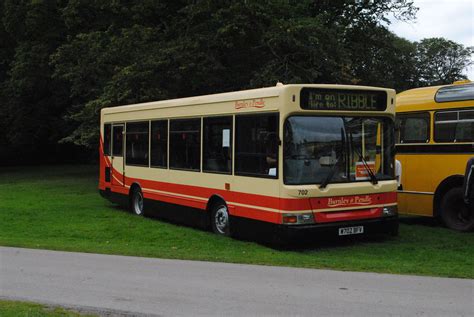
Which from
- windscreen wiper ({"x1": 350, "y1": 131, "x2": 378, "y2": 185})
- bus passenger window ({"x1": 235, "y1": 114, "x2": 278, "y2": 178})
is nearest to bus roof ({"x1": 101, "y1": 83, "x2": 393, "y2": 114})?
bus passenger window ({"x1": 235, "y1": 114, "x2": 278, "y2": 178})

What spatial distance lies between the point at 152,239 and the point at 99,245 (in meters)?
1.25

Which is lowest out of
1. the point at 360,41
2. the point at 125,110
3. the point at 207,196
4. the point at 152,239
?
the point at 152,239

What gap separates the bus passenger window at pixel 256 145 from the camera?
966 cm

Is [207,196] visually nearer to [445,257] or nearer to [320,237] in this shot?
[320,237]

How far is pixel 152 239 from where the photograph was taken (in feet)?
36.8

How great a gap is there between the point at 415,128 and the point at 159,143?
5950 mm

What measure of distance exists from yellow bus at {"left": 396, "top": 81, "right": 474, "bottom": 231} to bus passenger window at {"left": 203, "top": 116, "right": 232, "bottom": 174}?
419 centimetres

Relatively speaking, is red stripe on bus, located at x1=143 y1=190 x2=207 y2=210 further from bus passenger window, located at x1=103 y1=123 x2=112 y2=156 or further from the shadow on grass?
the shadow on grass

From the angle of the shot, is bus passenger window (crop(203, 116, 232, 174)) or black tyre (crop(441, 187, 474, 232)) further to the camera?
black tyre (crop(441, 187, 474, 232))

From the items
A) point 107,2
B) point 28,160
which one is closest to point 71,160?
point 28,160

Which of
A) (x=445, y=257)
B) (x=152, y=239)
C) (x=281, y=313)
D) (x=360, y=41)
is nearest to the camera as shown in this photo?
(x=281, y=313)

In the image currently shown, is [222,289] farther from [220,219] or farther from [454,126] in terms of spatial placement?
[454,126]

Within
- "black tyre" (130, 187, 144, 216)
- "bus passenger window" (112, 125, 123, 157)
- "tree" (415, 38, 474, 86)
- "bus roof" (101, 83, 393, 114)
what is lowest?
"black tyre" (130, 187, 144, 216)

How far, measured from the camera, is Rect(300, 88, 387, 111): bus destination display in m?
9.62
